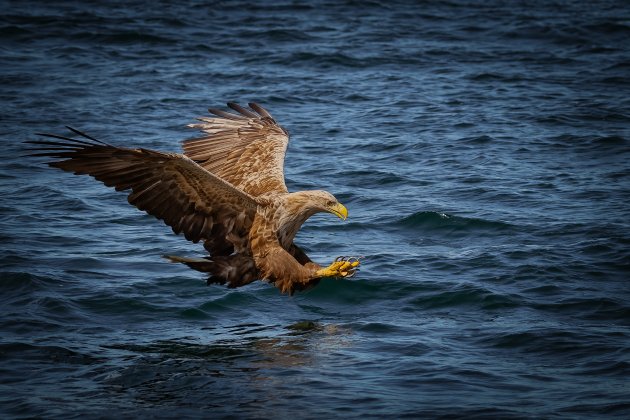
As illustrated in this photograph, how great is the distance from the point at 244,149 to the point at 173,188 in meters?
1.79

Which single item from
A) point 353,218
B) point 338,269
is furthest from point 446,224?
point 338,269

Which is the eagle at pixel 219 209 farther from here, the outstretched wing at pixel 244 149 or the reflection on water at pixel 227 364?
the reflection on water at pixel 227 364

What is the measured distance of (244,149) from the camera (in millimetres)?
9242

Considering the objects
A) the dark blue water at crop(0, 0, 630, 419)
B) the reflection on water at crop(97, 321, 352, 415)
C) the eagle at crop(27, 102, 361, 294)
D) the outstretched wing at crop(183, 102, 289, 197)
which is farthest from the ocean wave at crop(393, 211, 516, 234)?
the reflection on water at crop(97, 321, 352, 415)

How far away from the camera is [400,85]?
15.9 metres

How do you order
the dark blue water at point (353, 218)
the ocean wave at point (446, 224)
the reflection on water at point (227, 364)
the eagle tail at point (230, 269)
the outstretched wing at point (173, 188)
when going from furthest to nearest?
the ocean wave at point (446, 224) → the eagle tail at point (230, 269) → the outstretched wing at point (173, 188) → the dark blue water at point (353, 218) → the reflection on water at point (227, 364)

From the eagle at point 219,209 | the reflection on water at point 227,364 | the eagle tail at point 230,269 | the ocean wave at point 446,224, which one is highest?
the eagle at point 219,209

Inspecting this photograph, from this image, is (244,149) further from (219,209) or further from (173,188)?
(173,188)

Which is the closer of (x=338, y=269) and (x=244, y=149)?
(x=338, y=269)

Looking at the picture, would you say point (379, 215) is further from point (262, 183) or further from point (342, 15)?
point (342, 15)

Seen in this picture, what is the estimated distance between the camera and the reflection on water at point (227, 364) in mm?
6797

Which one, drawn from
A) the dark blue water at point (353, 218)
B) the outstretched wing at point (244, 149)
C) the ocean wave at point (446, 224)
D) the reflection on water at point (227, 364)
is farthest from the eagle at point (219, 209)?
the ocean wave at point (446, 224)

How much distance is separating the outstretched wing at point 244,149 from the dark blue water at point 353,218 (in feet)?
3.26

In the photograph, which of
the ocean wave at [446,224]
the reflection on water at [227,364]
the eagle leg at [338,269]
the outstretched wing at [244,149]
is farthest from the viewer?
the ocean wave at [446,224]
